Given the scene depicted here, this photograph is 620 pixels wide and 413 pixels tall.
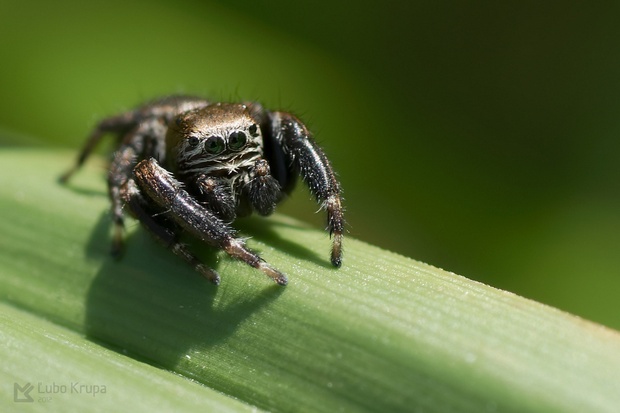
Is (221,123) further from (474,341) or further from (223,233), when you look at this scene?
(474,341)

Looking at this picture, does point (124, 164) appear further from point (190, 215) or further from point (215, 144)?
point (190, 215)

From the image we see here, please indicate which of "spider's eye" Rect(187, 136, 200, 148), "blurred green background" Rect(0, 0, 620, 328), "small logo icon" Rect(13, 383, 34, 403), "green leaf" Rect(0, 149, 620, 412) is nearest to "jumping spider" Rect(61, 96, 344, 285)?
"spider's eye" Rect(187, 136, 200, 148)

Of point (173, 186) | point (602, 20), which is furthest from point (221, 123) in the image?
point (602, 20)

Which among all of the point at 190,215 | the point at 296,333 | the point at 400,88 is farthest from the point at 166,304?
the point at 400,88

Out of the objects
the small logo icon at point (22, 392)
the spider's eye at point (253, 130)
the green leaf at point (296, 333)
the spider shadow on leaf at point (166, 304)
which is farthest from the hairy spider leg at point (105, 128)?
the small logo icon at point (22, 392)

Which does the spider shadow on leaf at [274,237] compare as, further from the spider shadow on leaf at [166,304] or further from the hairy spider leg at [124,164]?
the hairy spider leg at [124,164]

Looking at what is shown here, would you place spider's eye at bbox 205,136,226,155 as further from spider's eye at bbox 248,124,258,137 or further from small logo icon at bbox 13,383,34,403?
small logo icon at bbox 13,383,34,403

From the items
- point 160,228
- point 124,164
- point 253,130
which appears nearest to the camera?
point 160,228
